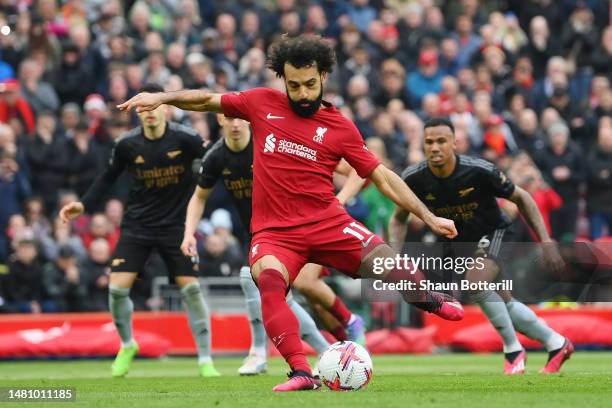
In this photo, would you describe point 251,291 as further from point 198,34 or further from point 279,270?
point 198,34

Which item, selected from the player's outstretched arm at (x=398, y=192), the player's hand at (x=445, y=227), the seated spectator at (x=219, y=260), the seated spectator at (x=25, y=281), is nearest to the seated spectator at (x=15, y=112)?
the seated spectator at (x=25, y=281)

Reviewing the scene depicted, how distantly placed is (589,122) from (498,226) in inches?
407

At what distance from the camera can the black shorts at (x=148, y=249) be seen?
14.2m

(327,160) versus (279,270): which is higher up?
(327,160)

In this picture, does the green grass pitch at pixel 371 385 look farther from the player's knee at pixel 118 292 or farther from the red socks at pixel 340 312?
the player's knee at pixel 118 292

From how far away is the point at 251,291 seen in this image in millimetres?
14102

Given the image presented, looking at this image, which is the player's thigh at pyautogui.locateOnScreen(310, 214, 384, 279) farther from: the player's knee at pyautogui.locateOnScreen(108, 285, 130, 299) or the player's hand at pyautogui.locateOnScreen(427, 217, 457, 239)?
the player's knee at pyautogui.locateOnScreen(108, 285, 130, 299)

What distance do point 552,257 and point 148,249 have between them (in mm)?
4505

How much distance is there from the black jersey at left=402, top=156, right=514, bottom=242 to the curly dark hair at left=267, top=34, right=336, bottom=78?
2.67 metres

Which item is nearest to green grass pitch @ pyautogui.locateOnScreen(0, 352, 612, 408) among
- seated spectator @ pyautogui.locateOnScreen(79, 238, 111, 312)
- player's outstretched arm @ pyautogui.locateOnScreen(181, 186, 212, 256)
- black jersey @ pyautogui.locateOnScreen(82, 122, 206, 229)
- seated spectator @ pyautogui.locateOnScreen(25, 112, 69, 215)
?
player's outstretched arm @ pyautogui.locateOnScreen(181, 186, 212, 256)

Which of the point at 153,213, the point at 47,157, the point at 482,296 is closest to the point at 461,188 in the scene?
the point at 482,296

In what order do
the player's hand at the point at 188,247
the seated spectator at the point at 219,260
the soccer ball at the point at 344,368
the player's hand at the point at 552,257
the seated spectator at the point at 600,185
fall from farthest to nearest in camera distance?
the seated spectator at the point at 600,185 → the seated spectator at the point at 219,260 → the player's hand at the point at 188,247 → the player's hand at the point at 552,257 → the soccer ball at the point at 344,368

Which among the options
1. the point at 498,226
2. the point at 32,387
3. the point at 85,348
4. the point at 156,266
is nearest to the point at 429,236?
the point at 156,266

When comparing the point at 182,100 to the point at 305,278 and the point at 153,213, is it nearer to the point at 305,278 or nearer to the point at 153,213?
the point at 305,278
